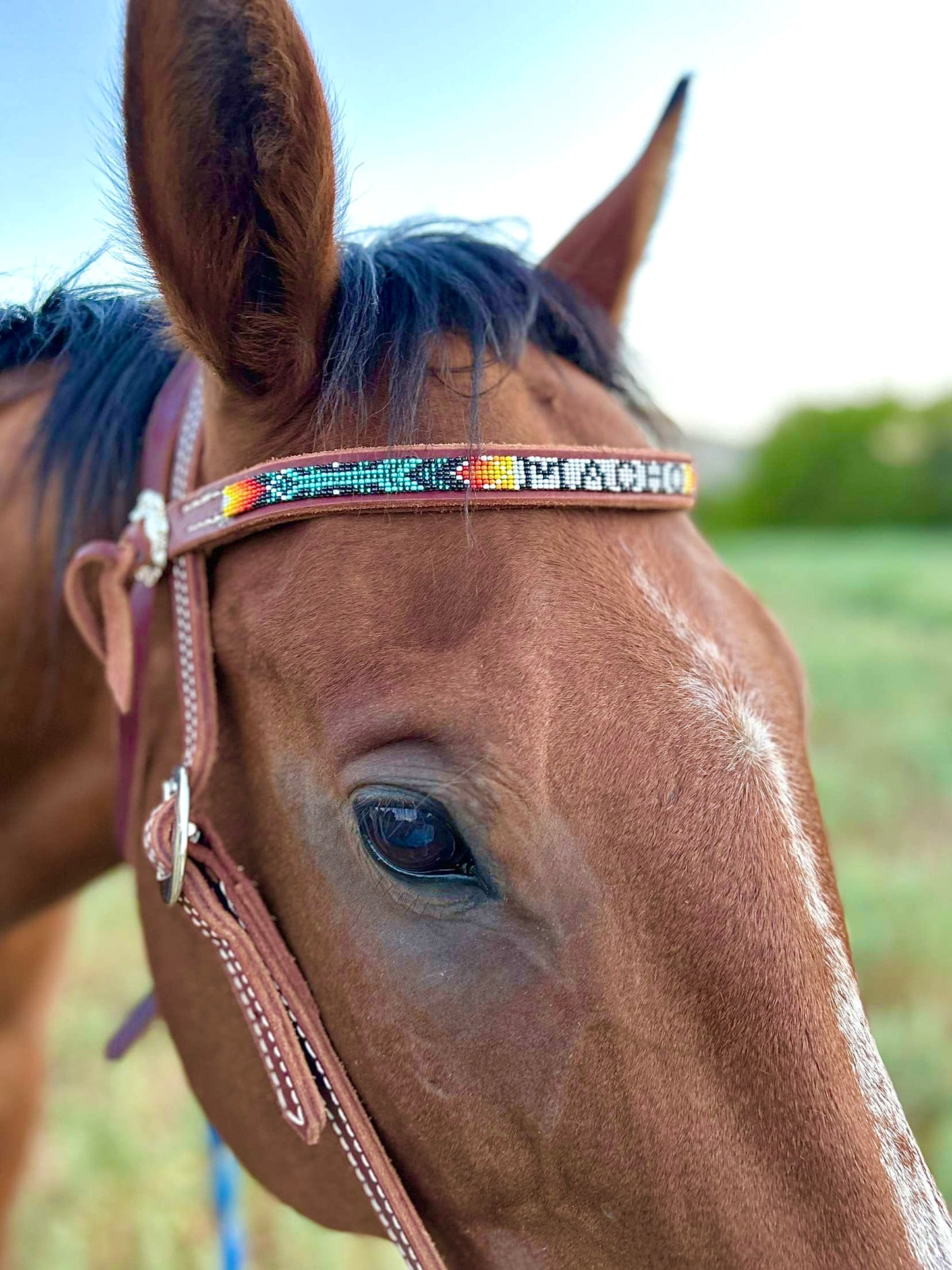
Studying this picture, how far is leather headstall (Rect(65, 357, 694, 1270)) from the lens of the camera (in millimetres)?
1082

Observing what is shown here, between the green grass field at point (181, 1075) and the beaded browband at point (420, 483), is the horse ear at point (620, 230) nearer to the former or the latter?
the beaded browband at point (420, 483)

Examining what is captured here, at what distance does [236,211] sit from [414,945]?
2.89 feet

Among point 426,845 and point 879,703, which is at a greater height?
point 426,845

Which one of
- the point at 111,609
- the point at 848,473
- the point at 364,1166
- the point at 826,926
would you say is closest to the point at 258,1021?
the point at 364,1166

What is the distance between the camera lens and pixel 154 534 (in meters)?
1.25

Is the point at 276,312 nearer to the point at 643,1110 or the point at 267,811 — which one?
the point at 267,811

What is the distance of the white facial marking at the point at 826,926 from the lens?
2.93 ft

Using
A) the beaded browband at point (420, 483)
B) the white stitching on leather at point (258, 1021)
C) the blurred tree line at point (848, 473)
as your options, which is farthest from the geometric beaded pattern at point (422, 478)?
the blurred tree line at point (848, 473)

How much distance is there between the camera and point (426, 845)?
99 centimetres

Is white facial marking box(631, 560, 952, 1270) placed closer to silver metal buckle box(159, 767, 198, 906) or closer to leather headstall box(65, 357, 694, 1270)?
leather headstall box(65, 357, 694, 1270)

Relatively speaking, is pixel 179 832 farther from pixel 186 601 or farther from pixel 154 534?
pixel 154 534

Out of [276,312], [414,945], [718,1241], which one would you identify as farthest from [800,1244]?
[276,312]

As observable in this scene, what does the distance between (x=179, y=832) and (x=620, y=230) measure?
1368 millimetres

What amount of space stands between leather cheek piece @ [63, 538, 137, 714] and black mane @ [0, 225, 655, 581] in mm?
109
